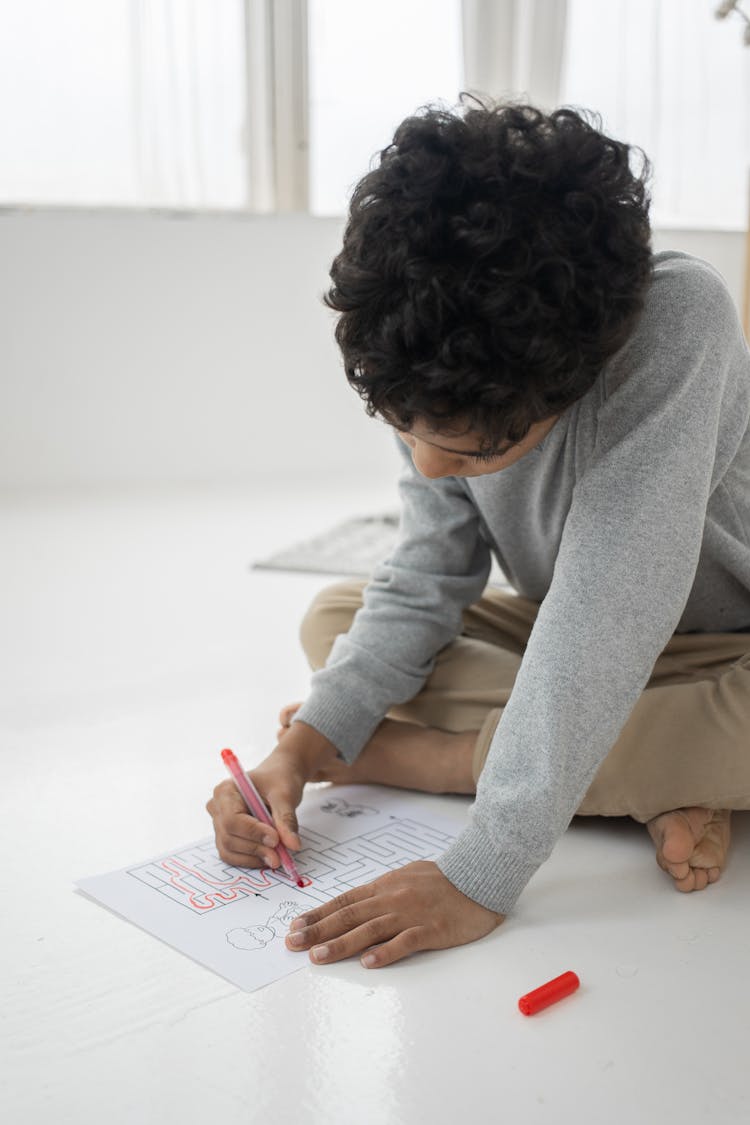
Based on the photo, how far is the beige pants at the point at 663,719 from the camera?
0.95 metres

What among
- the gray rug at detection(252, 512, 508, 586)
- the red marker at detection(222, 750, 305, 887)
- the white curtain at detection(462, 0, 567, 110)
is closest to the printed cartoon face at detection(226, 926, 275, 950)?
the red marker at detection(222, 750, 305, 887)

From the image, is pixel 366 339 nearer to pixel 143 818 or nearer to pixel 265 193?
pixel 143 818

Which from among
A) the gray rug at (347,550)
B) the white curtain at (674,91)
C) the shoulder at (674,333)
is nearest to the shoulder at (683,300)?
the shoulder at (674,333)

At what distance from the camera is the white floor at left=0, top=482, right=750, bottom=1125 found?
0.66 metres

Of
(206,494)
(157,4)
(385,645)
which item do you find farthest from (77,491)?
(385,645)

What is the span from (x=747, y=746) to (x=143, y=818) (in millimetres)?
502

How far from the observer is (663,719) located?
968 mm

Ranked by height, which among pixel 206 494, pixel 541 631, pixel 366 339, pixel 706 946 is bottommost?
pixel 206 494

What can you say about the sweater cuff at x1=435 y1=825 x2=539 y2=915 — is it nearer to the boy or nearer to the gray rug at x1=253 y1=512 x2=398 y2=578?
the boy

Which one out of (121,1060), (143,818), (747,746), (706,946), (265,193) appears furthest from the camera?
(265,193)

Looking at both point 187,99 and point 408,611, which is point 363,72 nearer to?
point 187,99

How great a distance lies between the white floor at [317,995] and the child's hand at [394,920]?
0.04ft

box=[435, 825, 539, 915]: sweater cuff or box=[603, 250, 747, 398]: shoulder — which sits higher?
box=[603, 250, 747, 398]: shoulder

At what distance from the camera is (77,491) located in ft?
8.86
